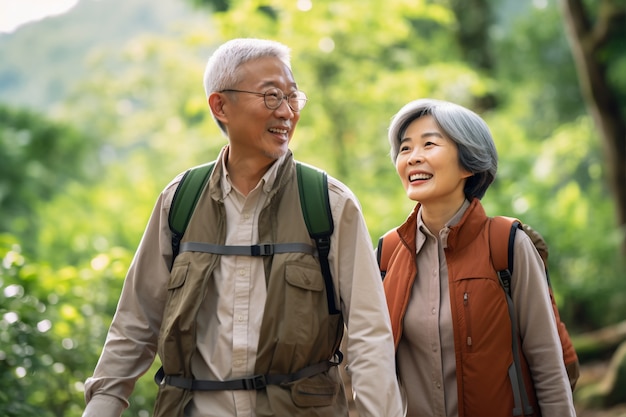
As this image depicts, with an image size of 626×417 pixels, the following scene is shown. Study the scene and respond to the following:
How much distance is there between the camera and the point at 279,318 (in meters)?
3.21

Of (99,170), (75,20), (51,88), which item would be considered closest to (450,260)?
(99,170)

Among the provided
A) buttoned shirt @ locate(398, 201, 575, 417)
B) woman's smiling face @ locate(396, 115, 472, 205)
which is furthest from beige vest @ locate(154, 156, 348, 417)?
woman's smiling face @ locate(396, 115, 472, 205)

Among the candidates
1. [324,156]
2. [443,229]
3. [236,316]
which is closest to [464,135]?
[443,229]

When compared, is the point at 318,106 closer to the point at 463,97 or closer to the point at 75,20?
the point at 463,97

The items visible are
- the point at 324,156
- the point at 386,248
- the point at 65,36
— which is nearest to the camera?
the point at 386,248

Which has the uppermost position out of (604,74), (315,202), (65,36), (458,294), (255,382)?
(65,36)

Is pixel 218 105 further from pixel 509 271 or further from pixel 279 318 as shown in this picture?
pixel 509 271

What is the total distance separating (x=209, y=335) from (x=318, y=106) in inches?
392

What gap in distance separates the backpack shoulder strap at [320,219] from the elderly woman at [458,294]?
691mm

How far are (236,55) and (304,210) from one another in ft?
2.19

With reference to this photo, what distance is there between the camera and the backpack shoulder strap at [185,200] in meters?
3.49

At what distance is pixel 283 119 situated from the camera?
3.50m

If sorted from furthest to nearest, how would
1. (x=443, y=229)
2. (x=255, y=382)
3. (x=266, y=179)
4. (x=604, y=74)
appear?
1. (x=604, y=74)
2. (x=443, y=229)
3. (x=266, y=179)
4. (x=255, y=382)

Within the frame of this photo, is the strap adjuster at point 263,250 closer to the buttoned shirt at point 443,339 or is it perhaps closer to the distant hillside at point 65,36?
the buttoned shirt at point 443,339
